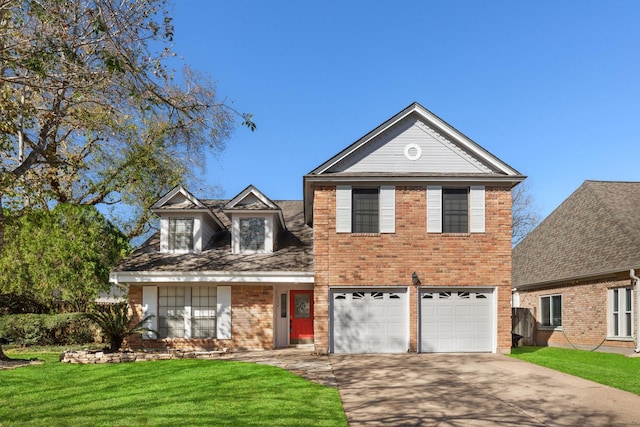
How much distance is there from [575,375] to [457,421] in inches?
245

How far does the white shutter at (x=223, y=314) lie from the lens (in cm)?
1738

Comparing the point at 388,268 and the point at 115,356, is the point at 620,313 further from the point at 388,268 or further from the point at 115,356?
the point at 115,356

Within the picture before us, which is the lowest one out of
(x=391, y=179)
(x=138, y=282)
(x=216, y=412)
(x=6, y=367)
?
(x=6, y=367)

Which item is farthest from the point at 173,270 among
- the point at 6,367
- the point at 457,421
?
the point at 457,421

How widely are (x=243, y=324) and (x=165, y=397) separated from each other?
834 centimetres

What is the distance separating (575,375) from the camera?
486 inches

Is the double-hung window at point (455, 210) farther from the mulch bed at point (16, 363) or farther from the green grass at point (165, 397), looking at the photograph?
the mulch bed at point (16, 363)

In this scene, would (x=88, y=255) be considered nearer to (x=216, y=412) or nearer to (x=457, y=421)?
(x=216, y=412)

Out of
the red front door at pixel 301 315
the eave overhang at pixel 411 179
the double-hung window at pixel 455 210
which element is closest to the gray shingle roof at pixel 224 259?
the red front door at pixel 301 315

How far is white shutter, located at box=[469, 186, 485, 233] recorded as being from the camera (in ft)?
54.3

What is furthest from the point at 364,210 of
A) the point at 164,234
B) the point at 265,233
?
the point at 164,234

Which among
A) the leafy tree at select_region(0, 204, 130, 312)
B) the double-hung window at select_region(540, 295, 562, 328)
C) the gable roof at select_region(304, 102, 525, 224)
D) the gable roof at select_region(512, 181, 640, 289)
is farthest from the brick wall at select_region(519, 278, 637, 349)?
the leafy tree at select_region(0, 204, 130, 312)

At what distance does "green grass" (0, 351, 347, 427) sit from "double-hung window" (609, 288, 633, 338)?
41.7 ft

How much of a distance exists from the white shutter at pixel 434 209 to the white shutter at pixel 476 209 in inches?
41.7
